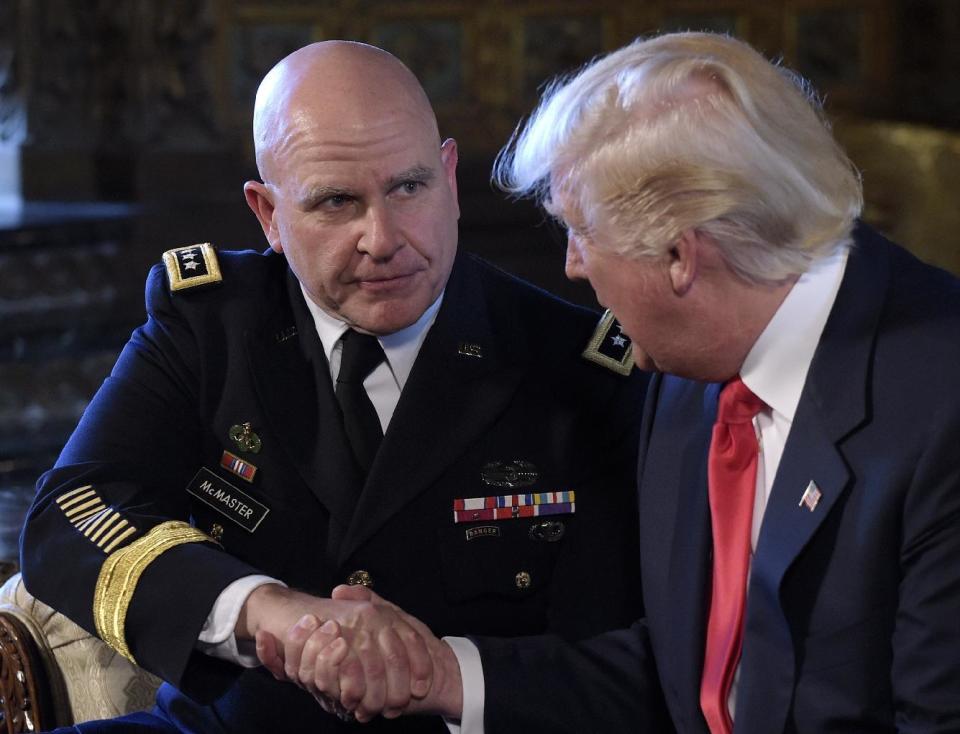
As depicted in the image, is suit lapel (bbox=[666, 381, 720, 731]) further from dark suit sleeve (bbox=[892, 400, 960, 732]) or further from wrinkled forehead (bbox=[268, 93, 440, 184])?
wrinkled forehead (bbox=[268, 93, 440, 184])

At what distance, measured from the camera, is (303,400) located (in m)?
2.15

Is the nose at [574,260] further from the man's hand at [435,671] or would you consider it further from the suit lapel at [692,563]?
the man's hand at [435,671]

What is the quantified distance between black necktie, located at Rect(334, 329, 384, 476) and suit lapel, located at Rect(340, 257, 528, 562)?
1.7 inches

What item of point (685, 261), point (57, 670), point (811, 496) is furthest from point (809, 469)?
point (57, 670)

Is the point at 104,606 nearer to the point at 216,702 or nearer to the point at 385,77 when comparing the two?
the point at 216,702

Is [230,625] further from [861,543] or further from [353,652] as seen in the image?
[861,543]

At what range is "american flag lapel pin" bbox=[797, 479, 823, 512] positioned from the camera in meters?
1.63

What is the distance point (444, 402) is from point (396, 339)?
0.12m

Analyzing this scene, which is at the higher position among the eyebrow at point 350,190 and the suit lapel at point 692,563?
the eyebrow at point 350,190

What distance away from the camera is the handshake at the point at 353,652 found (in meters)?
1.81

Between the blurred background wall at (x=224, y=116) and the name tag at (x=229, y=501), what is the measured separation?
2069 mm

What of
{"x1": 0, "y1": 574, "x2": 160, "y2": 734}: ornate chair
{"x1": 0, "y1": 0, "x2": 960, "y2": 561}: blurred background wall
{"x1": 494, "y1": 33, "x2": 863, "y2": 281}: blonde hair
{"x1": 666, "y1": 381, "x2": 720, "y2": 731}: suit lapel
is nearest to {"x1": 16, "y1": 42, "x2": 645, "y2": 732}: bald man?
{"x1": 0, "y1": 574, "x2": 160, "y2": 734}: ornate chair

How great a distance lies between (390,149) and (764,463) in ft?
2.17

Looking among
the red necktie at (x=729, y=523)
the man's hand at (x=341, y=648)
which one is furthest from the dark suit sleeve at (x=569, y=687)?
the red necktie at (x=729, y=523)
